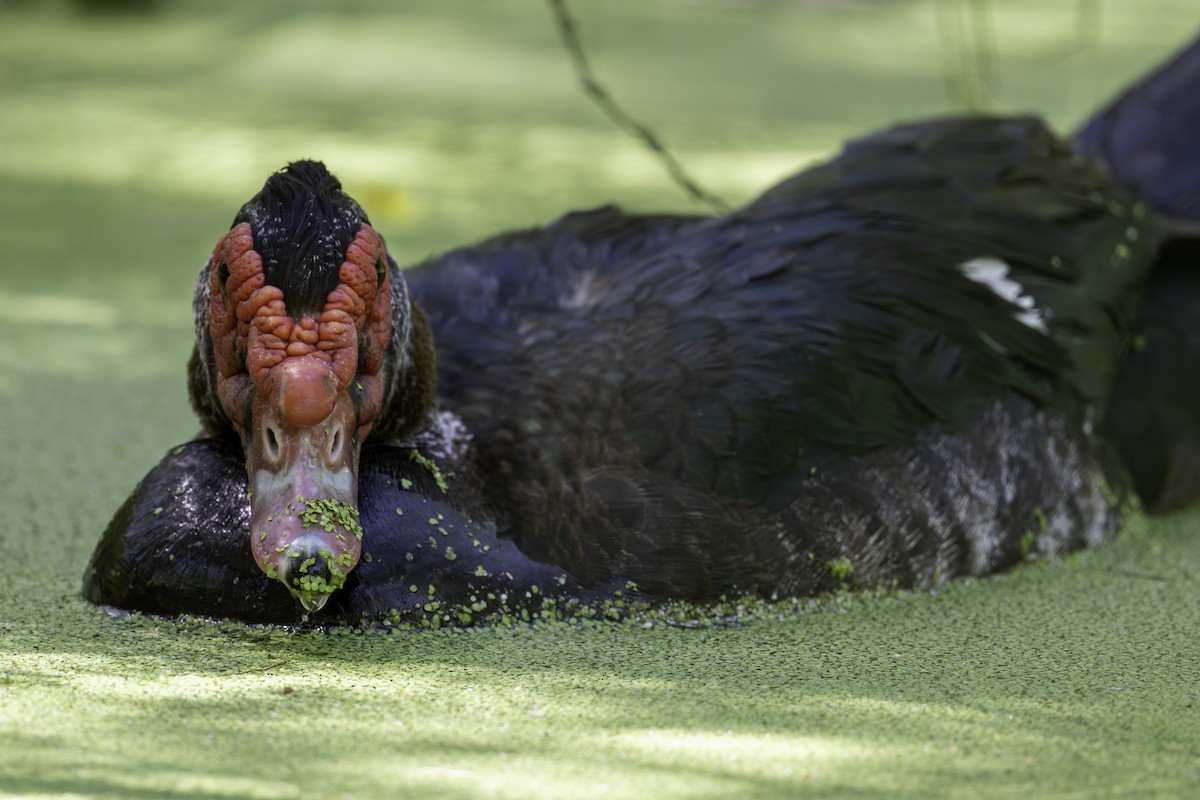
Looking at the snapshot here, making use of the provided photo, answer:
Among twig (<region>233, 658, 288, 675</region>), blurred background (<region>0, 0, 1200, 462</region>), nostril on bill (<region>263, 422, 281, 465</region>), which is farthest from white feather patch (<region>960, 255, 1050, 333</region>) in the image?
blurred background (<region>0, 0, 1200, 462</region>)

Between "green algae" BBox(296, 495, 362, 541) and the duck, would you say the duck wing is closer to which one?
the duck

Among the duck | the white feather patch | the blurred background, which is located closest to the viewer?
the duck

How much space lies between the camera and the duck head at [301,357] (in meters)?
3.23

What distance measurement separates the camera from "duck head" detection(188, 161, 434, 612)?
10.6 ft

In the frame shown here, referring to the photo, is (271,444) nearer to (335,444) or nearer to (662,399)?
(335,444)

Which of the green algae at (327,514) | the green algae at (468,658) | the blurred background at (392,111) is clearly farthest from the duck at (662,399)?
the blurred background at (392,111)

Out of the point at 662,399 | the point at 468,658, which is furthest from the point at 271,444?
the point at 662,399

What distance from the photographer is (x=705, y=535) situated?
370 centimetres

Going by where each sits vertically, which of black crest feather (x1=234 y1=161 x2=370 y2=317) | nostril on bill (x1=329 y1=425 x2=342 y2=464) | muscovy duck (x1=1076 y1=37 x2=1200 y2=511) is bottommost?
muscovy duck (x1=1076 y1=37 x2=1200 y2=511)

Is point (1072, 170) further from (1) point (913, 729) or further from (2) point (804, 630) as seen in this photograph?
(1) point (913, 729)

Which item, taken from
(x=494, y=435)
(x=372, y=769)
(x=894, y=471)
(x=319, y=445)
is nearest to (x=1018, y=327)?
(x=894, y=471)

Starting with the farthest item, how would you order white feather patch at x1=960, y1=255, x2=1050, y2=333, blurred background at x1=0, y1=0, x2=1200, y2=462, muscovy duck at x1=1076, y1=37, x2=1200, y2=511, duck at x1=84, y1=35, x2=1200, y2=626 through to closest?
1. blurred background at x1=0, y1=0, x2=1200, y2=462
2. muscovy duck at x1=1076, y1=37, x2=1200, y2=511
3. white feather patch at x1=960, y1=255, x2=1050, y2=333
4. duck at x1=84, y1=35, x2=1200, y2=626

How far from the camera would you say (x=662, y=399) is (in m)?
3.81

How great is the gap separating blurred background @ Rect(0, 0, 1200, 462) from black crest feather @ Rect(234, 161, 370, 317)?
156cm
